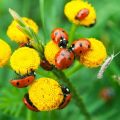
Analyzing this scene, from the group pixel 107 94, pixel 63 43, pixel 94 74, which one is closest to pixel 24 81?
pixel 63 43

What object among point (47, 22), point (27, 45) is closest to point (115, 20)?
point (47, 22)

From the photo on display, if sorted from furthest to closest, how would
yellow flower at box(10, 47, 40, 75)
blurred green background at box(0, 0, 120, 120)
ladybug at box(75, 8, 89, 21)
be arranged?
1. blurred green background at box(0, 0, 120, 120)
2. ladybug at box(75, 8, 89, 21)
3. yellow flower at box(10, 47, 40, 75)

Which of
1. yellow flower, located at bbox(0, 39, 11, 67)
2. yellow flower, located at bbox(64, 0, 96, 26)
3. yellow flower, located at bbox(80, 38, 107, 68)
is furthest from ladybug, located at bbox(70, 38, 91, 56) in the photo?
yellow flower, located at bbox(0, 39, 11, 67)

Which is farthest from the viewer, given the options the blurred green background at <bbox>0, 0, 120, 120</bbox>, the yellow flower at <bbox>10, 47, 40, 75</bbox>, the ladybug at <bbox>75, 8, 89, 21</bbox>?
the blurred green background at <bbox>0, 0, 120, 120</bbox>

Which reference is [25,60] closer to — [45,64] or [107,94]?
[45,64]

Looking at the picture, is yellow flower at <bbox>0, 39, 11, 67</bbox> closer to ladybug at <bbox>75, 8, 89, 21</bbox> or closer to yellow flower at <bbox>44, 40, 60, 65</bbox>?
yellow flower at <bbox>44, 40, 60, 65</bbox>

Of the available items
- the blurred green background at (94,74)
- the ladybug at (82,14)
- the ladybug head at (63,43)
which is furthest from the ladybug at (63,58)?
the blurred green background at (94,74)
